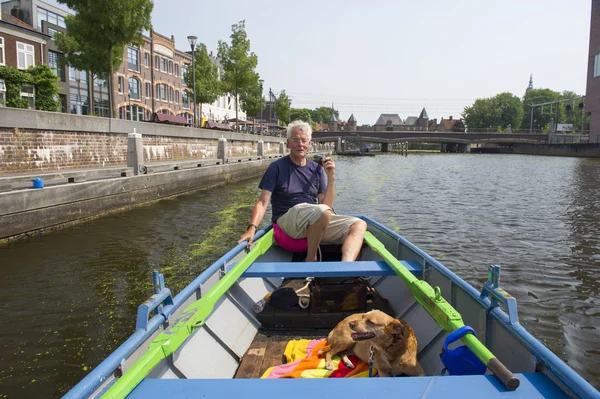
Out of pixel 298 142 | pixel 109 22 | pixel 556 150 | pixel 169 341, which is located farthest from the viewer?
pixel 556 150

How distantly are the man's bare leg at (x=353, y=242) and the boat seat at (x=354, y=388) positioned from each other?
2.20 meters

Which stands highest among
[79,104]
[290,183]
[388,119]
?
[388,119]

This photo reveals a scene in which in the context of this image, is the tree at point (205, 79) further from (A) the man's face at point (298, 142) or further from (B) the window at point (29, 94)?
(A) the man's face at point (298, 142)

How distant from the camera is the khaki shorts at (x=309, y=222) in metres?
4.07

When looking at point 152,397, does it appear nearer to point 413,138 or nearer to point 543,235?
point 543,235

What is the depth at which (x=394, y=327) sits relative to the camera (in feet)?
8.33

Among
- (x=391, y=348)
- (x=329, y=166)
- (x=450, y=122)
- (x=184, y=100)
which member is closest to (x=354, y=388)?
(x=391, y=348)

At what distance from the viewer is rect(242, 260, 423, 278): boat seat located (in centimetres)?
345

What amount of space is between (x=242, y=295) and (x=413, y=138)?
77267 millimetres

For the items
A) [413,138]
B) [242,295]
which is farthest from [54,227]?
[413,138]

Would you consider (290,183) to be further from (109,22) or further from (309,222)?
(109,22)

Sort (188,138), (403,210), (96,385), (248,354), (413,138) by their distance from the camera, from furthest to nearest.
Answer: (413,138) → (188,138) → (403,210) → (248,354) → (96,385)

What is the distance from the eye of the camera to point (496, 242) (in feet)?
29.1

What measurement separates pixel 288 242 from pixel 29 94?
26811mm
